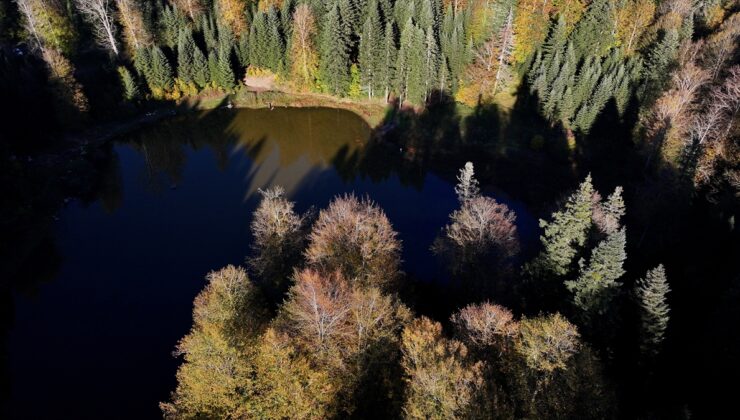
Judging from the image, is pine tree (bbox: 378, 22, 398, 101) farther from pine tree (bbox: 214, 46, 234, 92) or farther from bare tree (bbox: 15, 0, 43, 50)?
bare tree (bbox: 15, 0, 43, 50)

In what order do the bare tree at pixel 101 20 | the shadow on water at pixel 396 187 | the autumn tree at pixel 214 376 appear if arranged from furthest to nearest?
the bare tree at pixel 101 20, the shadow on water at pixel 396 187, the autumn tree at pixel 214 376

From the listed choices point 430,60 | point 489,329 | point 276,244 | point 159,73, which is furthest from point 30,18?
point 489,329

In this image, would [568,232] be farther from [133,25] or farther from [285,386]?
[133,25]

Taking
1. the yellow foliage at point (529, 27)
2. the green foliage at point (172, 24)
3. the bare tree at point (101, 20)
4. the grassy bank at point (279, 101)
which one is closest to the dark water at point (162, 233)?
the grassy bank at point (279, 101)

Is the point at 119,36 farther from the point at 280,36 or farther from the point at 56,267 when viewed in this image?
the point at 56,267

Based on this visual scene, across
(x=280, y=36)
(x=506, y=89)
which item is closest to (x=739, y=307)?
(x=506, y=89)

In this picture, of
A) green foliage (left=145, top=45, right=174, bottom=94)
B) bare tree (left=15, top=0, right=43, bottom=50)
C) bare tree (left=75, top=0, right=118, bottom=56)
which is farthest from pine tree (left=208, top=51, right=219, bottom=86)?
bare tree (left=15, top=0, right=43, bottom=50)

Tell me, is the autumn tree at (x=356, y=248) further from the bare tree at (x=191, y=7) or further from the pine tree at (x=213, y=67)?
the bare tree at (x=191, y=7)
